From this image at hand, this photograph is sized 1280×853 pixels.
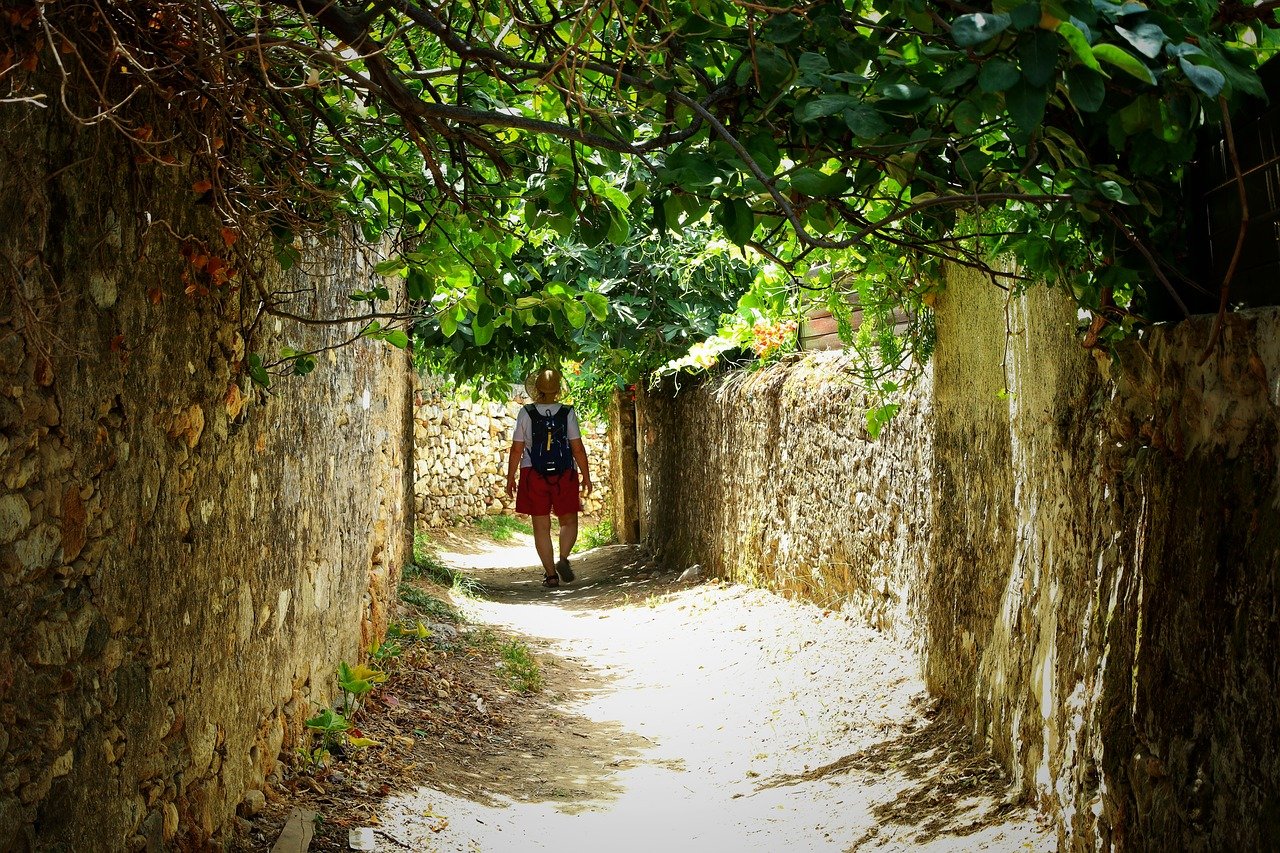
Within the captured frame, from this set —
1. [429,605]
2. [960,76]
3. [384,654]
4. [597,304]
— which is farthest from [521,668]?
[960,76]

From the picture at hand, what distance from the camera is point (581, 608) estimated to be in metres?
8.99

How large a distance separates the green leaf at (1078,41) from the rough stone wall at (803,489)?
131 inches

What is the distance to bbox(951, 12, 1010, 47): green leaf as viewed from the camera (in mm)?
1596

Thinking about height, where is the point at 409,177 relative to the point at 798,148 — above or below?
above

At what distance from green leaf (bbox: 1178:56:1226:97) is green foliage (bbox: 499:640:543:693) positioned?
195 inches

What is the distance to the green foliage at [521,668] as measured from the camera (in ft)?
19.5

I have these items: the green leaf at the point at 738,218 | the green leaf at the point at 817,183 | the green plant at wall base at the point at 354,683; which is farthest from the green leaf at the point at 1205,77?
the green plant at wall base at the point at 354,683

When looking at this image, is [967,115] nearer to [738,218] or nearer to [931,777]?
[738,218]

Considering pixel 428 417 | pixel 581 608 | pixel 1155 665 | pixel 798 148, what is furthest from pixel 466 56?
pixel 428 417

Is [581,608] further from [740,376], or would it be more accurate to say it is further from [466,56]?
[466,56]

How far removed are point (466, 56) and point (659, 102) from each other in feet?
1.52

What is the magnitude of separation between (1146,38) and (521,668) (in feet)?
16.9

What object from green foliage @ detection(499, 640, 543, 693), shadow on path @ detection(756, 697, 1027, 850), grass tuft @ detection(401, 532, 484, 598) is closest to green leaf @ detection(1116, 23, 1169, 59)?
shadow on path @ detection(756, 697, 1027, 850)

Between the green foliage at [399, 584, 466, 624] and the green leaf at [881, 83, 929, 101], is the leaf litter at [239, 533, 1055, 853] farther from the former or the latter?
the green leaf at [881, 83, 929, 101]
